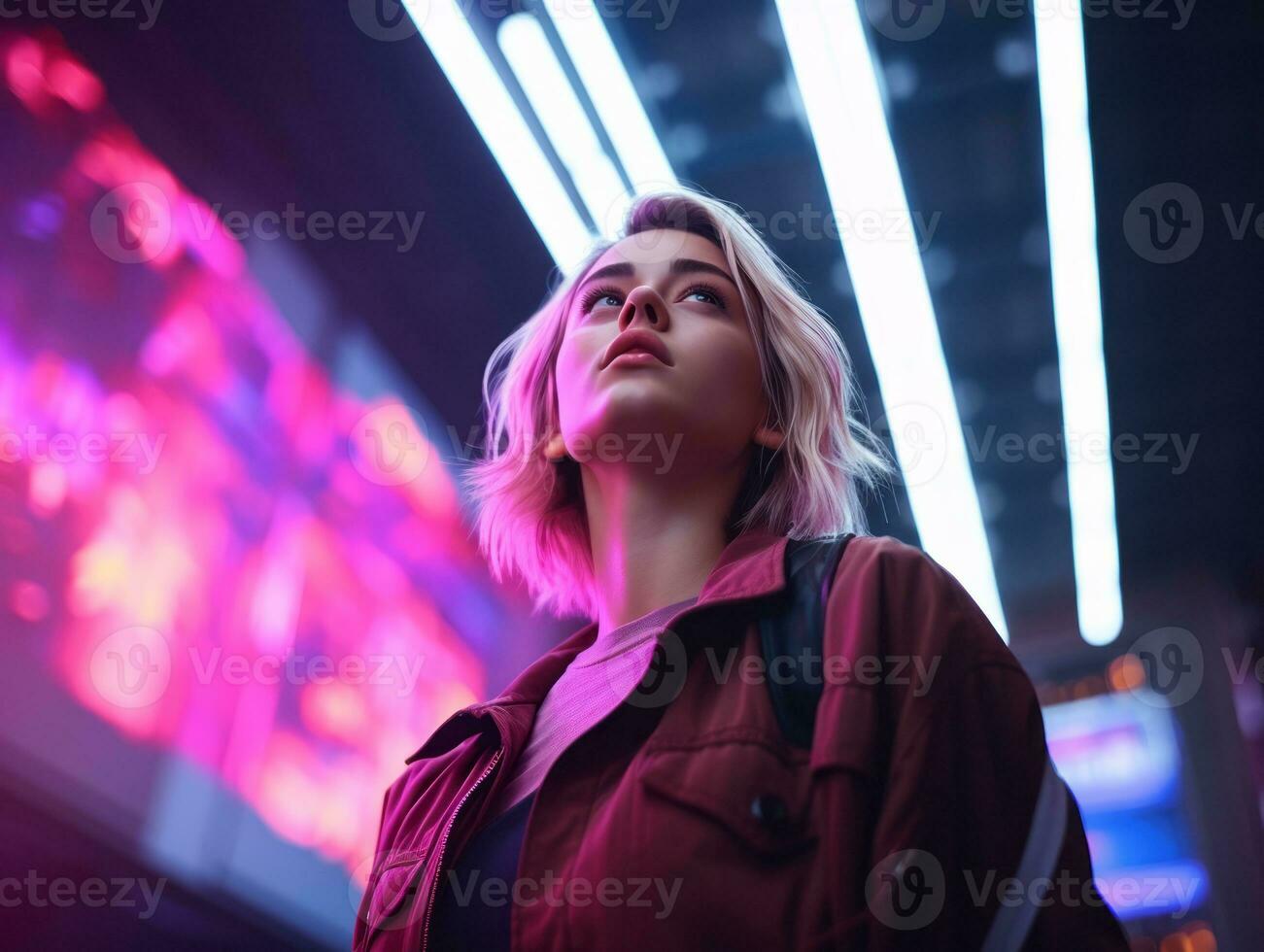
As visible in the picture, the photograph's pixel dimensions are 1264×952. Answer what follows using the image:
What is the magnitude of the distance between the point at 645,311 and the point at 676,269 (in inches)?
5.4

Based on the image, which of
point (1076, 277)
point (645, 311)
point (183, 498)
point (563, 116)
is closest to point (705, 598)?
point (645, 311)

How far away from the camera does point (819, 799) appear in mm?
886

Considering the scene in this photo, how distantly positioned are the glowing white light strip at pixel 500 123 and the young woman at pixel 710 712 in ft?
3.33

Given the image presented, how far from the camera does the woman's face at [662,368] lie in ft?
4.22

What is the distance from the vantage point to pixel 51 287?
6.43 ft

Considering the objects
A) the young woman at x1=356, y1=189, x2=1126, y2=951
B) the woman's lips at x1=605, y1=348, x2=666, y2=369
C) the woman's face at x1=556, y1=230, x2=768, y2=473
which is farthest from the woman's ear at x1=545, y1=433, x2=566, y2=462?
the woman's lips at x1=605, y1=348, x2=666, y2=369

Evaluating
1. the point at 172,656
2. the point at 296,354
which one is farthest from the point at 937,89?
the point at 172,656

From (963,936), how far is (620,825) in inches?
12.7

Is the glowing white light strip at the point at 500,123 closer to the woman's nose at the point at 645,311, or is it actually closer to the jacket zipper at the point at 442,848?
the woman's nose at the point at 645,311

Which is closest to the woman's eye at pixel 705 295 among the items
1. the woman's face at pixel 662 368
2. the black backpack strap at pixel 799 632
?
the woman's face at pixel 662 368

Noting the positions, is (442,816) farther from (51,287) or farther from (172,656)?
(51,287)

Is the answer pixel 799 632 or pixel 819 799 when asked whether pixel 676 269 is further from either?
pixel 819 799

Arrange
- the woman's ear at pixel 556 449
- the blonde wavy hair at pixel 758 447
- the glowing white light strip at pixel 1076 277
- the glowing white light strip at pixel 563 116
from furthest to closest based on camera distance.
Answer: the glowing white light strip at pixel 1076 277, the glowing white light strip at pixel 563 116, the woman's ear at pixel 556 449, the blonde wavy hair at pixel 758 447

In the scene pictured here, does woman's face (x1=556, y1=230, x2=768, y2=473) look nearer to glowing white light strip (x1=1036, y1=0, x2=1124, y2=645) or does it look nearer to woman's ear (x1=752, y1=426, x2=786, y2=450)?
woman's ear (x1=752, y1=426, x2=786, y2=450)
